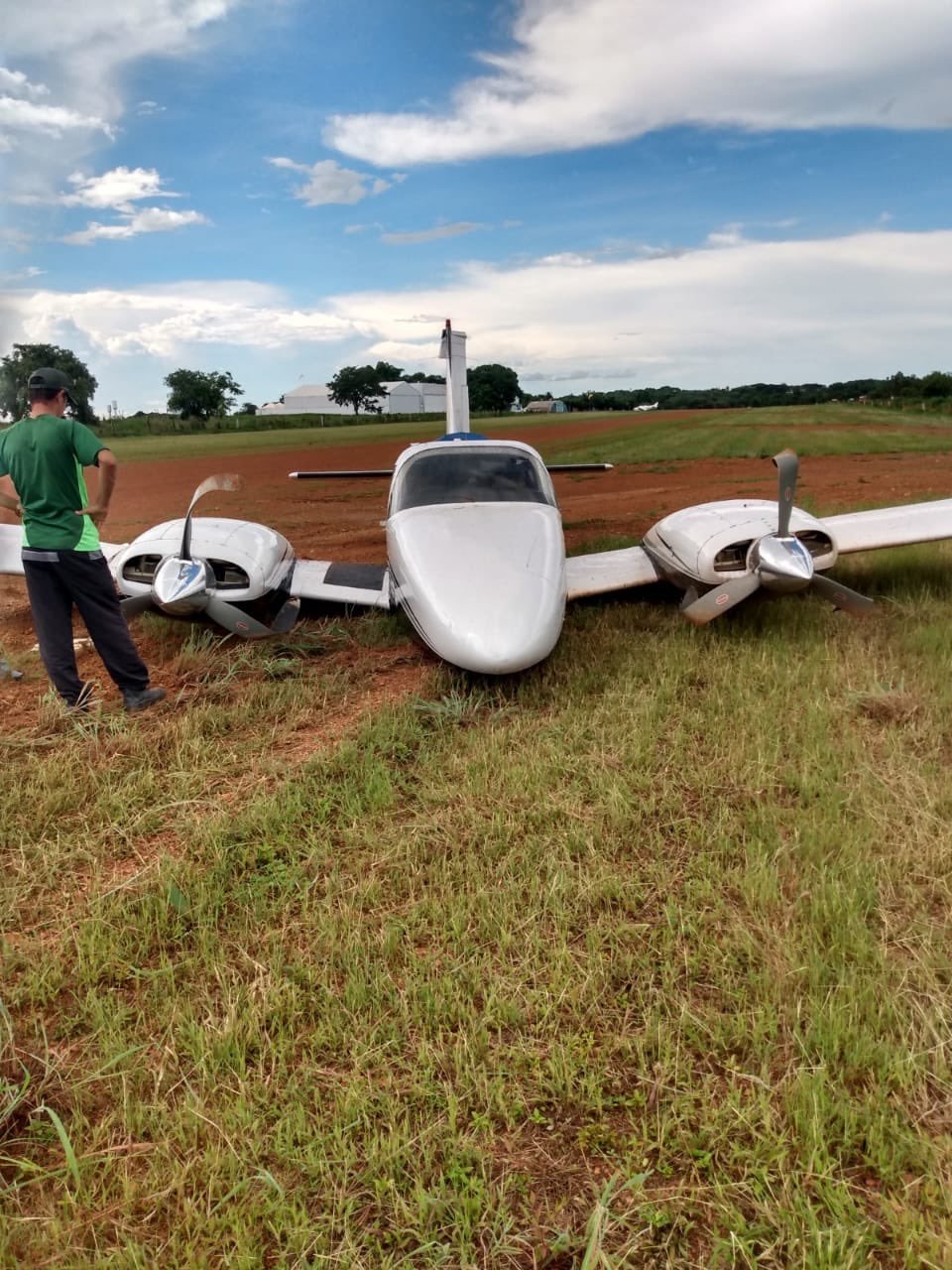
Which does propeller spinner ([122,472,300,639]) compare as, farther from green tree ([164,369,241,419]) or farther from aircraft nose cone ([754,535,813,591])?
green tree ([164,369,241,419])

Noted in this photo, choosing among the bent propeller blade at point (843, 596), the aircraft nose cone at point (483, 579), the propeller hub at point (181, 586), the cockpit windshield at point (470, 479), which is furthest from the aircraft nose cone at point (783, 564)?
the propeller hub at point (181, 586)

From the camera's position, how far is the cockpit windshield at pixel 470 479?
7.37 meters

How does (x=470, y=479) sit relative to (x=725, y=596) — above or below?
above

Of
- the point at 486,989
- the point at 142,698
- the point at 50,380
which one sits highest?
the point at 50,380

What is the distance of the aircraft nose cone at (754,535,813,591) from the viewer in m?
6.57

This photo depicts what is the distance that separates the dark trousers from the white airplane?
22.1 inches

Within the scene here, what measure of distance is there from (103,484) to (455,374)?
8.31 meters

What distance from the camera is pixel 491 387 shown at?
61125 millimetres

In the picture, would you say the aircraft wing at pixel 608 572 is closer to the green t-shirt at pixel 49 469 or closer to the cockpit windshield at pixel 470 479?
the cockpit windshield at pixel 470 479

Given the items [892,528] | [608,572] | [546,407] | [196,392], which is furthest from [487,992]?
[546,407]

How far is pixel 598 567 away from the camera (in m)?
8.41

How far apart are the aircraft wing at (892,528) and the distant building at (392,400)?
51693 mm

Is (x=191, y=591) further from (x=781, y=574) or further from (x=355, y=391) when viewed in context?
(x=355, y=391)

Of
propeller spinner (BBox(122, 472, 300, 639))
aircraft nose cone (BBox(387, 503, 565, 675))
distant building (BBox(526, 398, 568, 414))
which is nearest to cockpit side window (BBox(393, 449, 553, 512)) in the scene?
aircraft nose cone (BBox(387, 503, 565, 675))
